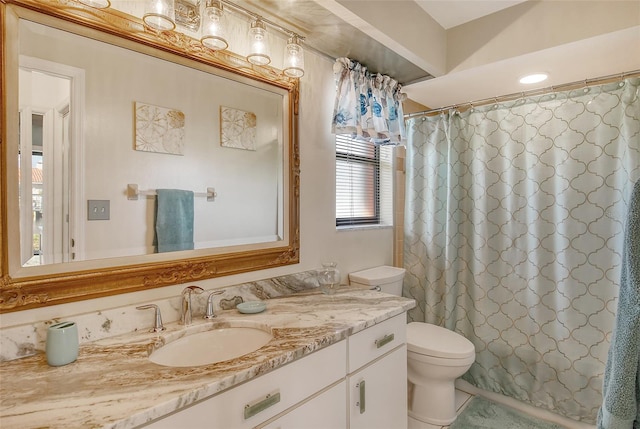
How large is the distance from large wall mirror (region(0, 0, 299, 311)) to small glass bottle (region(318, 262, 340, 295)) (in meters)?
0.32

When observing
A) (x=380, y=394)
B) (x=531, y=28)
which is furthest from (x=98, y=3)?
(x=531, y=28)

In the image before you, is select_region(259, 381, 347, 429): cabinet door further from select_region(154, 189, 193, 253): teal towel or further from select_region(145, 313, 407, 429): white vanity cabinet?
select_region(154, 189, 193, 253): teal towel

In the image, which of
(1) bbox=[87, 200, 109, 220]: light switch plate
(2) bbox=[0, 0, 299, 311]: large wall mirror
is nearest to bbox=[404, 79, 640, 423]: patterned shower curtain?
(2) bbox=[0, 0, 299, 311]: large wall mirror

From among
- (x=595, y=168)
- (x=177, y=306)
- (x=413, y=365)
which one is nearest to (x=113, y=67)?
(x=177, y=306)

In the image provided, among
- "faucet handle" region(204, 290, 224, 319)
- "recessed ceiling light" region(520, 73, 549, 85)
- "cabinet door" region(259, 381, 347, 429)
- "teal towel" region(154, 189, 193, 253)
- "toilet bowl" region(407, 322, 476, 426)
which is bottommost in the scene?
"toilet bowl" region(407, 322, 476, 426)

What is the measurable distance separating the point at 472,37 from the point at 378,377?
75.7 inches

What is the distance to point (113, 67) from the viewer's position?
1.14m

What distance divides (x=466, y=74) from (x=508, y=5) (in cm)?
38

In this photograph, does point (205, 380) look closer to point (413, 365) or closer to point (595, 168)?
point (413, 365)

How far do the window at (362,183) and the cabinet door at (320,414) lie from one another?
3.61ft

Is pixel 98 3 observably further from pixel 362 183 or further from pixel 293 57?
pixel 362 183

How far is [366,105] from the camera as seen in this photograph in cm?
198

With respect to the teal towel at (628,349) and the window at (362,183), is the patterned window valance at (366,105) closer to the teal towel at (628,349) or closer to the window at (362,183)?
the window at (362,183)

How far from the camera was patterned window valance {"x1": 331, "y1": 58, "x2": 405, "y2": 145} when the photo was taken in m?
1.87
